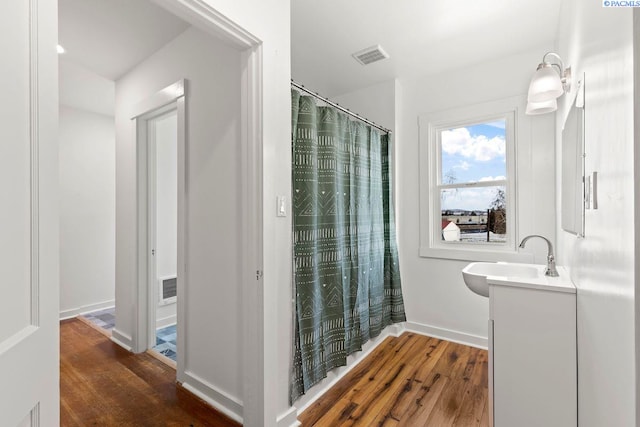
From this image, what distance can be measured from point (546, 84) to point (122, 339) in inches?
146

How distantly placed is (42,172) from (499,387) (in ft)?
6.70

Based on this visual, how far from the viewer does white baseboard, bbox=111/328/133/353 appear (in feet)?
8.85

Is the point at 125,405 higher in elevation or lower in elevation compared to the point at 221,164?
lower

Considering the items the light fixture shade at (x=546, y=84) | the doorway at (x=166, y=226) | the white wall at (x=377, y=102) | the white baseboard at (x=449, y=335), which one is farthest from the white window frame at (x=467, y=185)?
the doorway at (x=166, y=226)

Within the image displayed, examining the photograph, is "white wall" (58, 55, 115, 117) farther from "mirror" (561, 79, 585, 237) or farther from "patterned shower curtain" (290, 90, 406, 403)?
"mirror" (561, 79, 585, 237)

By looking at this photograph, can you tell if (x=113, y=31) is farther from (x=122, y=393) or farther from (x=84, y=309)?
(x=84, y=309)

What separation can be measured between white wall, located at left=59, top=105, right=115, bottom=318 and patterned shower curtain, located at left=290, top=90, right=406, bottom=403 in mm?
3450

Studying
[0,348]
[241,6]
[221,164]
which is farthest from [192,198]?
[0,348]

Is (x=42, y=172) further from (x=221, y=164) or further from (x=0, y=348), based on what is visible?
(x=221, y=164)

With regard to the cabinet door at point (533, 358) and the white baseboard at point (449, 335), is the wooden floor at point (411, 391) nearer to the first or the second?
the white baseboard at point (449, 335)

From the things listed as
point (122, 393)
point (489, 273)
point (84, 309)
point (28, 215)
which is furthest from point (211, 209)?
point (84, 309)

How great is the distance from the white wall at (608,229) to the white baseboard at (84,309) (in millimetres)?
4581

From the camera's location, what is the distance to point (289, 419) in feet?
5.60

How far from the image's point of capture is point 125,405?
1.93 metres
